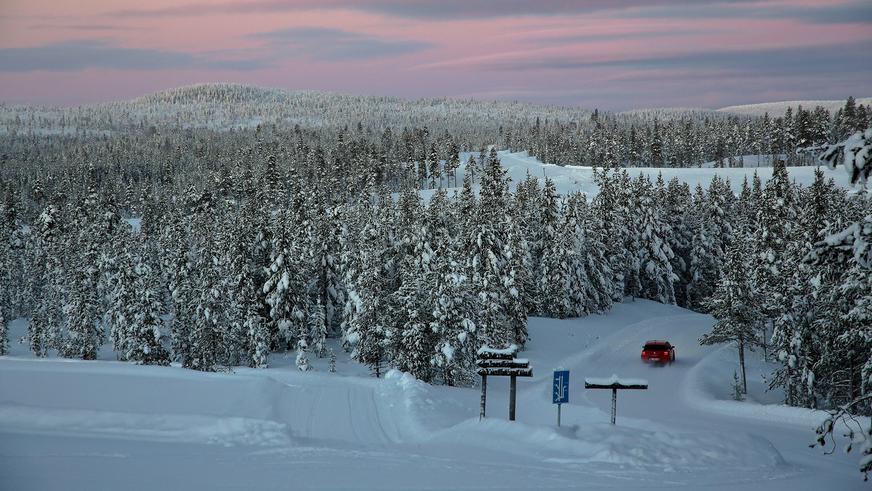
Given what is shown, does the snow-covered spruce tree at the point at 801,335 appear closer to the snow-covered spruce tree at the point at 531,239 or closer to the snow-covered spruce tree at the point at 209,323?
the snow-covered spruce tree at the point at 531,239

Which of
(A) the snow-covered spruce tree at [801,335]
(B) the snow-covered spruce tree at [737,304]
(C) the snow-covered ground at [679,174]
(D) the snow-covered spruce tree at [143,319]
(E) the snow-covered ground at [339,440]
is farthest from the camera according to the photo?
(C) the snow-covered ground at [679,174]

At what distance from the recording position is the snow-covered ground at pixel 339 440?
13945 mm

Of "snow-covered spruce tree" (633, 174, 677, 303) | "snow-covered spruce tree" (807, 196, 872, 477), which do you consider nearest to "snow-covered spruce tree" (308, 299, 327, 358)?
"snow-covered spruce tree" (807, 196, 872, 477)

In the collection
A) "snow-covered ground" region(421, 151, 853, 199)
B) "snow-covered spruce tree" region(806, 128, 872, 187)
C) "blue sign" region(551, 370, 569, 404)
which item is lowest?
"blue sign" region(551, 370, 569, 404)

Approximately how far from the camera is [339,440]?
18.7 meters

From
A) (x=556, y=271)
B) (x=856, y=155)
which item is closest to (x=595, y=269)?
(x=556, y=271)

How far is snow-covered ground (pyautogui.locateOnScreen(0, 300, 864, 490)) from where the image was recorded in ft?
45.8

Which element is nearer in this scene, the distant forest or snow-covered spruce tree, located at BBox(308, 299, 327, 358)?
the distant forest

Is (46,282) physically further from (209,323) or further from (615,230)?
(615,230)

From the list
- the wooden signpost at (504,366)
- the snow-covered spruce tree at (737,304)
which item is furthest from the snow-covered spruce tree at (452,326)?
the snow-covered spruce tree at (737,304)

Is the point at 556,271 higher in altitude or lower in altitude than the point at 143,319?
higher

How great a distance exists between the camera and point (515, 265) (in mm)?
50375

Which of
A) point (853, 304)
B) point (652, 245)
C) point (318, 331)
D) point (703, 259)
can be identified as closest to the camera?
point (853, 304)

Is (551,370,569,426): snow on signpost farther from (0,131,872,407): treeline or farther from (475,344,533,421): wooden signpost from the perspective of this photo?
(0,131,872,407): treeline
